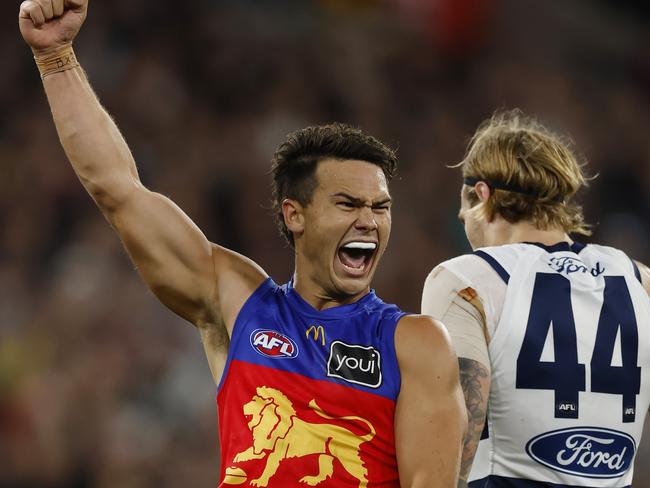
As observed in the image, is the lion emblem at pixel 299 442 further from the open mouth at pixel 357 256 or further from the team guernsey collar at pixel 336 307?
the open mouth at pixel 357 256

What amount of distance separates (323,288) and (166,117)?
7449mm

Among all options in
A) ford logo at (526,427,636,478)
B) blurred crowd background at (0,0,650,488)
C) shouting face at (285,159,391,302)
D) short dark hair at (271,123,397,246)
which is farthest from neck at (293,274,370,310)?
blurred crowd background at (0,0,650,488)

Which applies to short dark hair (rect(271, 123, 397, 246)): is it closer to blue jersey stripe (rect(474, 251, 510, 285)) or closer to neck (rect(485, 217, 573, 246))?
blue jersey stripe (rect(474, 251, 510, 285))

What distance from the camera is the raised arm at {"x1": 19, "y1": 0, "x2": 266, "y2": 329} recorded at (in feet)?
11.1

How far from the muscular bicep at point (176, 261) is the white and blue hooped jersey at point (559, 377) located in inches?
30.7

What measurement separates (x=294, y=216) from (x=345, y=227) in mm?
217

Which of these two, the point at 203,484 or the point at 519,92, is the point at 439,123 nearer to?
the point at 519,92

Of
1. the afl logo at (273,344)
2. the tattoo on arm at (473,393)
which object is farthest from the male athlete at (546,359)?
the afl logo at (273,344)

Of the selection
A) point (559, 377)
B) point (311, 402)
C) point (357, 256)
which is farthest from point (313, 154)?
point (559, 377)

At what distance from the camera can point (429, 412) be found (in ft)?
10.3

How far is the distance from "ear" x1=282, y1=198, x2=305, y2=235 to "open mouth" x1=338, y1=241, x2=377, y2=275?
0.54 feet

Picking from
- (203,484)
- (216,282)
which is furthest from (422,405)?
(203,484)

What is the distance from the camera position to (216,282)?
136 inches

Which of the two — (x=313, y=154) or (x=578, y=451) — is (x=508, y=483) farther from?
(x=313, y=154)
